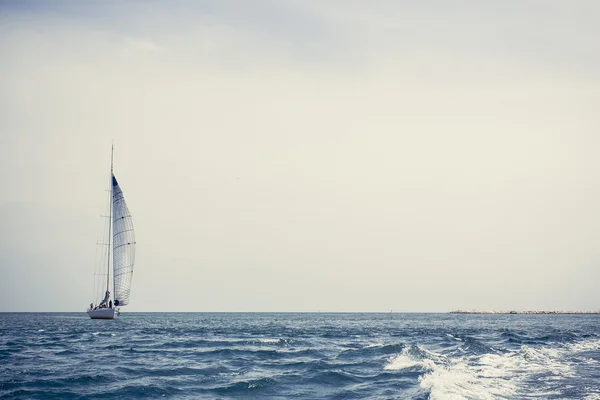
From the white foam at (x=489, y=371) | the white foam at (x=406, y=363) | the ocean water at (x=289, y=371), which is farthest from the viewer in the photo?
the white foam at (x=406, y=363)

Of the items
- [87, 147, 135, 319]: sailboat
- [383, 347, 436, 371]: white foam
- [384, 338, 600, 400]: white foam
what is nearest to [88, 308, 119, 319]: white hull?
[87, 147, 135, 319]: sailboat

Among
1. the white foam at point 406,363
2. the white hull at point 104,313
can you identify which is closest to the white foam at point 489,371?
the white foam at point 406,363

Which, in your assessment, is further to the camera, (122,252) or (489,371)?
(122,252)

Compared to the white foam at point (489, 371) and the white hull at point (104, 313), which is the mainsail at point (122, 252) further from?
the white foam at point (489, 371)

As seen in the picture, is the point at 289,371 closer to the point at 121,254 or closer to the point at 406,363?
the point at 406,363

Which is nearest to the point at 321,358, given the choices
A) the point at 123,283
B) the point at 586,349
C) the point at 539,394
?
the point at 539,394

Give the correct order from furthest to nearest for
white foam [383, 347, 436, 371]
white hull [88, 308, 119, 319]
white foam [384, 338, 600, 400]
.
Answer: white hull [88, 308, 119, 319] → white foam [383, 347, 436, 371] → white foam [384, 338, 600, 400]

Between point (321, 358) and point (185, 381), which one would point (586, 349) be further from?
point (185, 381)

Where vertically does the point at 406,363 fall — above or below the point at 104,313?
below

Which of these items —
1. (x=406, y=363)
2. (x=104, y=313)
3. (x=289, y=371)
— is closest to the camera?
(x=289, y=371)

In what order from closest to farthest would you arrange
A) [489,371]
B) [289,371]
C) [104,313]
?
[289,371] < [489,371] < [104,313]

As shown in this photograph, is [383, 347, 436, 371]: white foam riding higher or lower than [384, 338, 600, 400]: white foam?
higher

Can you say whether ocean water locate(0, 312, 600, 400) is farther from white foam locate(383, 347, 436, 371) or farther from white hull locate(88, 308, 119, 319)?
white hull locate(88, 308, 119, 319)

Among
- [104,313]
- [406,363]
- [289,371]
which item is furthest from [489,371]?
[104,313]
